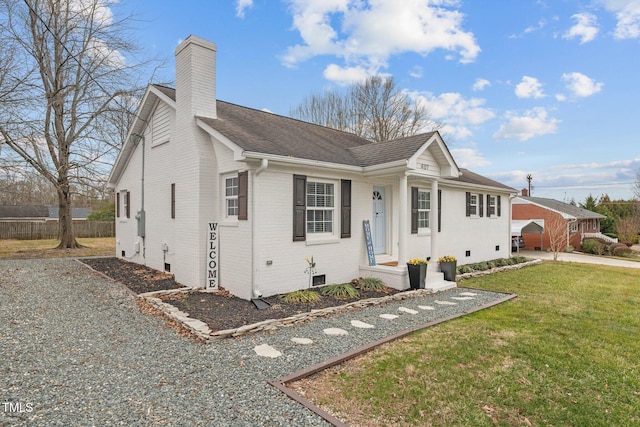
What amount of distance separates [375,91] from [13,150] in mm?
21650

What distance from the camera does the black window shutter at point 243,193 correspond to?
746cm

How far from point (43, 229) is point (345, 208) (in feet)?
93.6

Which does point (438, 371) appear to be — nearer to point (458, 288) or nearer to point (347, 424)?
point (347, 424)

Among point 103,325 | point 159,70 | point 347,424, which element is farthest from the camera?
point 159,70

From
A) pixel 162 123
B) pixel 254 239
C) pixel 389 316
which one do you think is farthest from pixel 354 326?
pixel 162 123

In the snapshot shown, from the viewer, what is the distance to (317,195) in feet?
28.3

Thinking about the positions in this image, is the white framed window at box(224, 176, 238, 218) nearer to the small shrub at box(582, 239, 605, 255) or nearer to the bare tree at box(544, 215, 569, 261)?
the bare tree at box(544, 215, 569, 261)

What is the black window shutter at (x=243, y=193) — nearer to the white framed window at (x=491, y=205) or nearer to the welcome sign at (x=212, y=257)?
the welcome sign at (x=212, y=257)

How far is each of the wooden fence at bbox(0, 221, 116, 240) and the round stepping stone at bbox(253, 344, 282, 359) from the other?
96.9 ft

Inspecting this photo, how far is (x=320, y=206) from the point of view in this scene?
341 inches

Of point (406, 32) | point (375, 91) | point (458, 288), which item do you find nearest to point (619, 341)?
point (458, 288)

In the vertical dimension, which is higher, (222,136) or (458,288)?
(222,136)

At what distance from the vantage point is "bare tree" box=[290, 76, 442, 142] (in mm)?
25516

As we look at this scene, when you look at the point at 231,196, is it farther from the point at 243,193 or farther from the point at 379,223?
the point at 379,223
